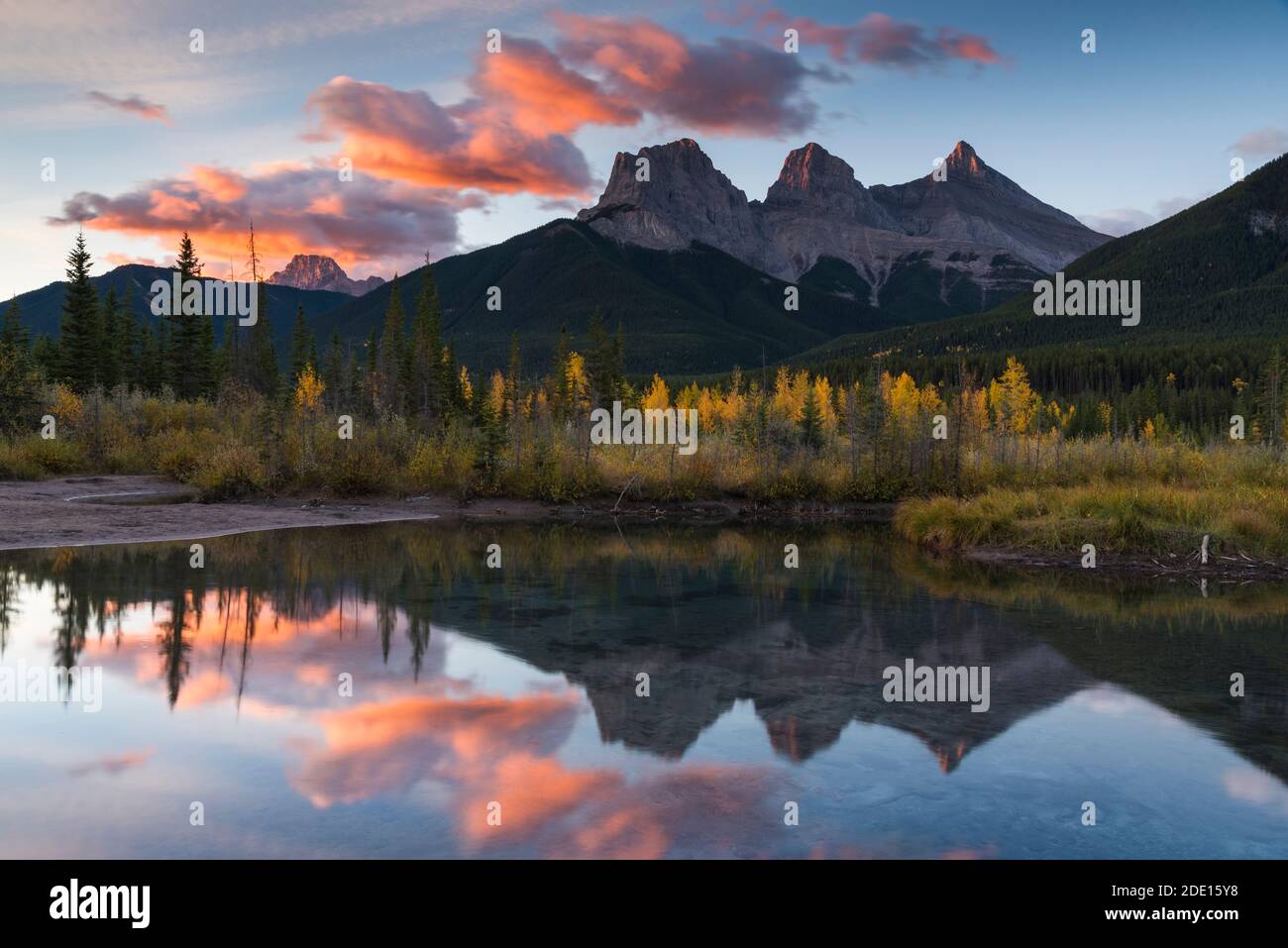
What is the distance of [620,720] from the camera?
9.89 m

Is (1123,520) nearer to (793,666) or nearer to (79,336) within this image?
(793,666)

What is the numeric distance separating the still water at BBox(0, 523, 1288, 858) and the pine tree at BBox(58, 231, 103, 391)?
4445 centimetres

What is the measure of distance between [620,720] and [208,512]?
21.5 metres

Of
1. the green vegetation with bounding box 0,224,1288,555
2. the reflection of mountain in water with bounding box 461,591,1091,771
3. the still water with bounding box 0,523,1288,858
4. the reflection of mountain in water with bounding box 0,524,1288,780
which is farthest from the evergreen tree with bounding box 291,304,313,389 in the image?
the reflection of mountain in water with bounding box 461,591,1091,771

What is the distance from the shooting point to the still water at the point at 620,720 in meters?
7.03

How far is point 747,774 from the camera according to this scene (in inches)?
328

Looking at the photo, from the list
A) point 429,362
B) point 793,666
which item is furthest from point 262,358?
point 793,666

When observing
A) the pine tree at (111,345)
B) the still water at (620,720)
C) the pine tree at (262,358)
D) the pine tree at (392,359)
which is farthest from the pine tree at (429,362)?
the still water at (620,720)

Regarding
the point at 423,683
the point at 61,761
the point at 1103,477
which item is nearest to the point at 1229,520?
the point at 1103,477

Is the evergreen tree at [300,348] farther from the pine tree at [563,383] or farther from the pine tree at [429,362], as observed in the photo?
the pine tree at [563,383]

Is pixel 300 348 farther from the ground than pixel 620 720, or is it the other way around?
pixel 300 348

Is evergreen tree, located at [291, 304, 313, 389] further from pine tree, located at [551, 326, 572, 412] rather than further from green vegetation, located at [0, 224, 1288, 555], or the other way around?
green vegetation, located at [0, 224, 1288, 555]
